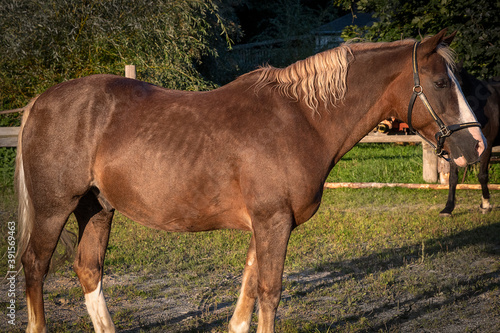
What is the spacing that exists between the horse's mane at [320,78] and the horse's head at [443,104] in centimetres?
14

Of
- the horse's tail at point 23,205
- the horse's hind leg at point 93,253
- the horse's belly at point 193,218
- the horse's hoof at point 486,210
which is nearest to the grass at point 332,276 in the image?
the horse's hoof at point 486,210

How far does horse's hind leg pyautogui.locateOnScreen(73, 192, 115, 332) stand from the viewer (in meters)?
3.40

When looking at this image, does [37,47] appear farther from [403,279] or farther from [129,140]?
[403,279]

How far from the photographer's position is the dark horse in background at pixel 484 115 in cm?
713

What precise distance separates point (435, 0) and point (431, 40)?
605 cm

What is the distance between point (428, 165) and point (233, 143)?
23.0 feet

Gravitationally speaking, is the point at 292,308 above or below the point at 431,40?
below

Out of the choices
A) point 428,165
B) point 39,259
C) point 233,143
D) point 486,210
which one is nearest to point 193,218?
point 233,143

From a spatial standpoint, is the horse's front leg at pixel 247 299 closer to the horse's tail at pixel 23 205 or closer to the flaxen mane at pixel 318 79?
the flaxen mane at pixel 318 79

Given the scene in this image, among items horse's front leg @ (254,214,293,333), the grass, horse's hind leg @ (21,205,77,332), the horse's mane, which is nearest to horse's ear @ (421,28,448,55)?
the horse's mane

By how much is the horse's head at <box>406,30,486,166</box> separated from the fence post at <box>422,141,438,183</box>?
6.35 m

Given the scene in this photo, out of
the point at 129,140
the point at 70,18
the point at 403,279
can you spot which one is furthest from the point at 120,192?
the point at 70,18

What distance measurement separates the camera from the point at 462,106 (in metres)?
2.83

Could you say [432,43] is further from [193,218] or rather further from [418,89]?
[193,218]
